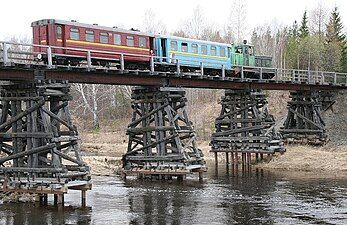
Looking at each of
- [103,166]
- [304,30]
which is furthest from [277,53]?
[103,166]

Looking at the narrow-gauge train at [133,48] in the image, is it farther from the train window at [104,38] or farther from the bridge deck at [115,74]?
the bridge deck at [115,74]

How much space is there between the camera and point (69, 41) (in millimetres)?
26344

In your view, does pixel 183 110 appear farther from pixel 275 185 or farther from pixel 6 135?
pixel 6 135

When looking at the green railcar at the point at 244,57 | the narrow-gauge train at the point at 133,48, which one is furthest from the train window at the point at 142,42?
the green railcar at the point at 244,57

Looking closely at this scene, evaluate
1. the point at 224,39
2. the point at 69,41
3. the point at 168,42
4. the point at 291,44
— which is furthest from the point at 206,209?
the point at 224,39

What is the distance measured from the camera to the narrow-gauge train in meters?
26.0

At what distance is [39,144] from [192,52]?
15.2 m

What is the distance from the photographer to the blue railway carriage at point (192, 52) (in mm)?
32312

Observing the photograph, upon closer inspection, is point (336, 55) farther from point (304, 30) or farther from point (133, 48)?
point (133, 48)

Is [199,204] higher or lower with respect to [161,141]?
lower

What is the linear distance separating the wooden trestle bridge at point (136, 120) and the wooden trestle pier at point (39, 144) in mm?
37

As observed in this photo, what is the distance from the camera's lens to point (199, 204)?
21391 millimetres

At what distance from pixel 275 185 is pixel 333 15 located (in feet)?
145

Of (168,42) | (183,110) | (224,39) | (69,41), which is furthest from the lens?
(224,39)
